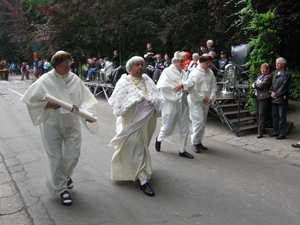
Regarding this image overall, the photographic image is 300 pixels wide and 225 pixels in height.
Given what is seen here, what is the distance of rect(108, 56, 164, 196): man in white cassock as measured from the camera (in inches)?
172

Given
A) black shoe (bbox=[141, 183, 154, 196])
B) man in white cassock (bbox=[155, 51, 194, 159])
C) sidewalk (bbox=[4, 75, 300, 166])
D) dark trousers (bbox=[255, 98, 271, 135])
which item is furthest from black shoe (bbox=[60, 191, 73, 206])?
dark trousers (bbox=[255, 98, 271, 135])

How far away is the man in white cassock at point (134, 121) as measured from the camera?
14.4ft

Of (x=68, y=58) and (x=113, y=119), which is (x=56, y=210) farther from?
(x=113, y=119)

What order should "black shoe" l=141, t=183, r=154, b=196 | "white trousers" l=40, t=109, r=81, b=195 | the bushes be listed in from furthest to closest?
the bushes, "black shoe" l=141, t=183, r=154, b=196, "white trousers" l=40, t=109, r=81, b=195

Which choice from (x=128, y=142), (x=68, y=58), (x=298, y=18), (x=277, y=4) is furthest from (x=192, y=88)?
(x=298, y=18)

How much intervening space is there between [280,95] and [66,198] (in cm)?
550

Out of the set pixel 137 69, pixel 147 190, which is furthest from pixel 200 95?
pixel 147 190

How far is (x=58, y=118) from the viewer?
3910 millimetres

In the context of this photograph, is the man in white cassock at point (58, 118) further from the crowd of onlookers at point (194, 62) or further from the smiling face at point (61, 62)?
the crowd of onlookers at point (194, 62)

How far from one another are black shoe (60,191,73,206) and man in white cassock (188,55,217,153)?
3010 millimetres

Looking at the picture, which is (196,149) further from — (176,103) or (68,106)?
(68,106)

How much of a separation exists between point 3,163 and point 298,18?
8.58 metres

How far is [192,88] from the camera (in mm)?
5898

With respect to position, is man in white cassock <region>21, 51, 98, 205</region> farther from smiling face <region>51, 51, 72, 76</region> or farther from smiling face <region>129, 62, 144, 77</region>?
A: smiling face <region>129, 62, 144, 77</region>
